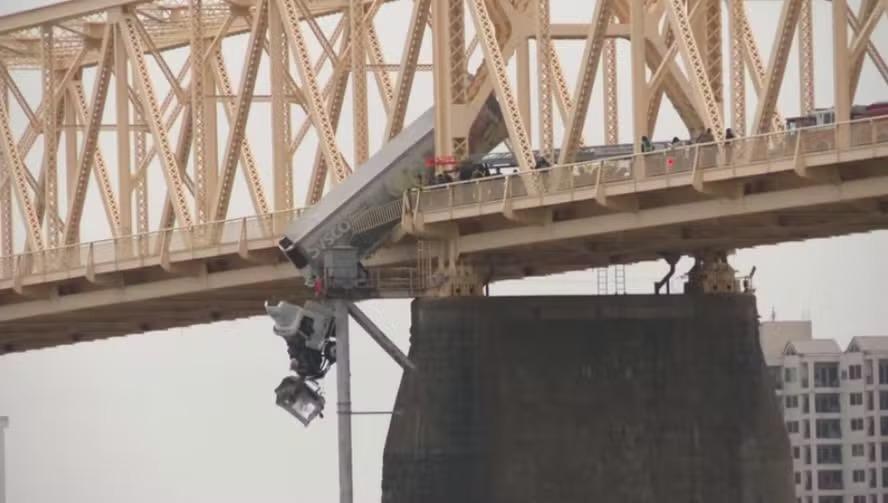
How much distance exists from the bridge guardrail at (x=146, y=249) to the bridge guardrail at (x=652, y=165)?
6969 mm

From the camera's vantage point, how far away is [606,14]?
100m

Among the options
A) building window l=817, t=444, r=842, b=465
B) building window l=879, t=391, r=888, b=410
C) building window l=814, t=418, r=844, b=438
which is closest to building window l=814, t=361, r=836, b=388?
building window l=814, t=418, r=844, b=438

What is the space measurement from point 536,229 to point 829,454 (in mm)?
75428

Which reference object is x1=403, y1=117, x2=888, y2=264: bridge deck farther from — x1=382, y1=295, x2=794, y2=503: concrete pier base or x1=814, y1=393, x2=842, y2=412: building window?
x1=814, y1=393, x2=842, y2=412: building window

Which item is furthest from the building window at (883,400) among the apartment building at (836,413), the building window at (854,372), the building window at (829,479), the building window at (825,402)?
the building window at (829,479)

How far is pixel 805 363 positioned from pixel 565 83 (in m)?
70.9

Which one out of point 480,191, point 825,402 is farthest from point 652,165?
point 825,402

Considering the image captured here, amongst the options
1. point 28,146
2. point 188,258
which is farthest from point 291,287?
point 28,146

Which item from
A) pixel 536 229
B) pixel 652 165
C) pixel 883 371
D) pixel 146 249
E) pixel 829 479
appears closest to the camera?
pixel 652 165

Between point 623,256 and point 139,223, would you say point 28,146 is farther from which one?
point 623,256

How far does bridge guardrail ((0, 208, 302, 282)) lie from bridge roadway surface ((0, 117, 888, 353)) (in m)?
0.05

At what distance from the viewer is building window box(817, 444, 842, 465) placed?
17350cm

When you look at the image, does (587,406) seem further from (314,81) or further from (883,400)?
(883,400)

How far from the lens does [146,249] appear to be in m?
114
